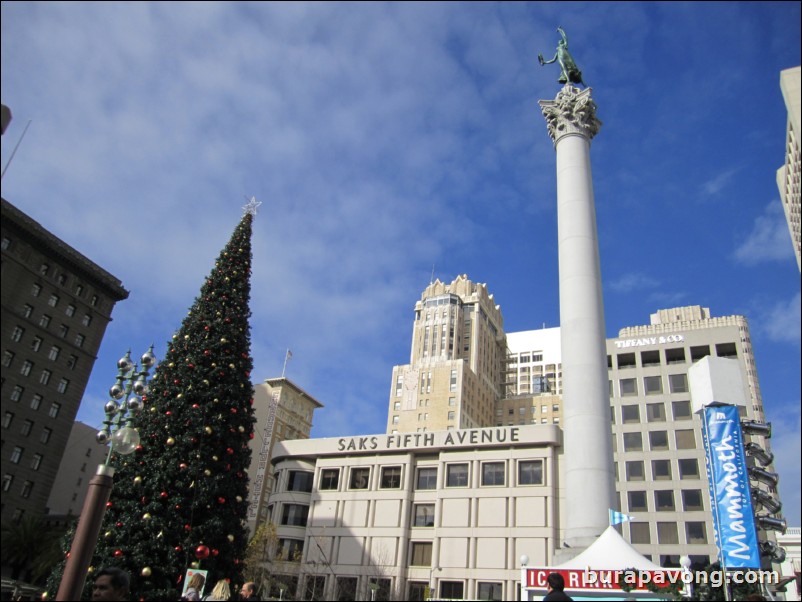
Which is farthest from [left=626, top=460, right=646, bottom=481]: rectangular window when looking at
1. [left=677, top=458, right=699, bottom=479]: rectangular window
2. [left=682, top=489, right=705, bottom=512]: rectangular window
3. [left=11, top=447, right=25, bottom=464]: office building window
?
[left=11, top=447, right=25, bottom=464]: office building window

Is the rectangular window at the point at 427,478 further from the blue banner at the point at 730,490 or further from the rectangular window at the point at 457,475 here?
the blue banner at the point at 730,490

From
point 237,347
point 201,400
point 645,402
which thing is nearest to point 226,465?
point 201,400

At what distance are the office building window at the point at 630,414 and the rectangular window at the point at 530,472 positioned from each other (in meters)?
19.3

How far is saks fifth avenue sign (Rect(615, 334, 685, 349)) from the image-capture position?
76250mm

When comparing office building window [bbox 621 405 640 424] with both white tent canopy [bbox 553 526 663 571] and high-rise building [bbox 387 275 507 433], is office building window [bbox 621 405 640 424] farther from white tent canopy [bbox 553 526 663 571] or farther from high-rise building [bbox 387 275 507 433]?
high-rise building [bbox 387 275 507 433]

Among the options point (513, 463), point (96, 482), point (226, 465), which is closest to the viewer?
point (96, 482)

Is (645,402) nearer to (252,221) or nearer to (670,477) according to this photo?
(670,477)

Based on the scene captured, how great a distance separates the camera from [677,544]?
64.3m

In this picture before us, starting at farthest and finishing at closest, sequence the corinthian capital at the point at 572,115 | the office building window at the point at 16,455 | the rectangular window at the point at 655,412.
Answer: the rectangular window at the point at 655,412, the office building window at the point at 16,455, the corinthian capital at the point at 572,115

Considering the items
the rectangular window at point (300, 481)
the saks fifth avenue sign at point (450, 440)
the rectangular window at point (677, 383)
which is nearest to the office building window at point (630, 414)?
the rectangular window at point (677, 383)

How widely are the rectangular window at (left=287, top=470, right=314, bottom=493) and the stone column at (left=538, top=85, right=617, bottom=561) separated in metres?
38.9

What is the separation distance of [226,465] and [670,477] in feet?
193

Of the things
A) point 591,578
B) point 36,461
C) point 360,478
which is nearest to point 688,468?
point 360,478

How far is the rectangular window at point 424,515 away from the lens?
63125 millimetres
